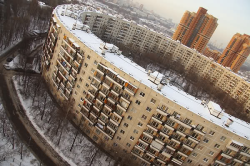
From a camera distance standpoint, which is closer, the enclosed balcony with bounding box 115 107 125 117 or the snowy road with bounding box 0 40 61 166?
the enclosed balcony with bounding box 115 107 125 117

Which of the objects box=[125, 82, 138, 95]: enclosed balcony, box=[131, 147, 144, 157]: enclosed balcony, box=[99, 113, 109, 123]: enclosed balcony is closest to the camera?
box=[125, 82, 138, 95]: enclosed balcony

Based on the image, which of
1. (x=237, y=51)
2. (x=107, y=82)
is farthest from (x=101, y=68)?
(x=237, y=51)

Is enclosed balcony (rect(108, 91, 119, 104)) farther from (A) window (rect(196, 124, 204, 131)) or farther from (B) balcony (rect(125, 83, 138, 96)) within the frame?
(A) window (rect(196, 124, 204, 131))

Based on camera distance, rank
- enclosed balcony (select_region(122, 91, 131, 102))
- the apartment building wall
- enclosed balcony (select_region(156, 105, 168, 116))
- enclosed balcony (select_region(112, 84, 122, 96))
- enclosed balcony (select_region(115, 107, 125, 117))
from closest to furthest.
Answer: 1. enclosed balcony (select_region(156, 105, 168, 116))
2. enclosed balcony (select_region(122, 91, 131, 102))
3. enclosed balcony (select_region(112, 84, 122, 96))
4. enclosed balcony (select_region(115, 107, 125, 117))
5. the apartment building wall

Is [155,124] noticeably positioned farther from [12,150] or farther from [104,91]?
[12,150]

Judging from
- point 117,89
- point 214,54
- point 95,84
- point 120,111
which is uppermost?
point 214,54

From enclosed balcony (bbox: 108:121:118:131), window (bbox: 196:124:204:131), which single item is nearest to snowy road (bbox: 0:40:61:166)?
enclosed balcony (bbox: 108:121:118:131)

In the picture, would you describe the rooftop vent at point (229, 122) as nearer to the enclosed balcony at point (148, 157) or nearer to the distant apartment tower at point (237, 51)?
the enclosed balcony at point (148, 157)
